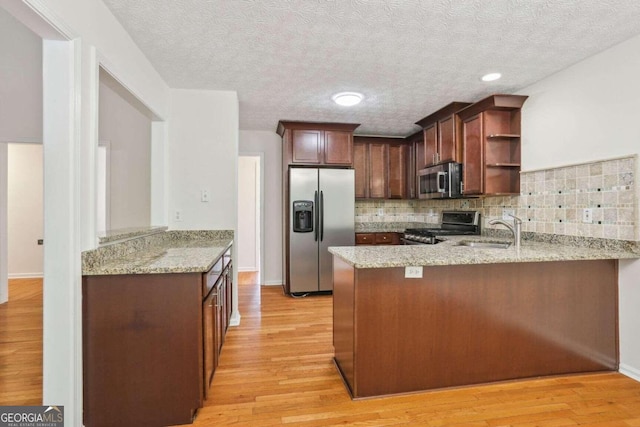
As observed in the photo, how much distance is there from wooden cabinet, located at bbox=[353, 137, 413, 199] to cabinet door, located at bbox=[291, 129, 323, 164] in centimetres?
72

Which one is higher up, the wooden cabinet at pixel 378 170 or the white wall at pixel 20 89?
the white wall at pixel 20 89

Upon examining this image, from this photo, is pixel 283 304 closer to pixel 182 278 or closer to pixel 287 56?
pixel 182 278

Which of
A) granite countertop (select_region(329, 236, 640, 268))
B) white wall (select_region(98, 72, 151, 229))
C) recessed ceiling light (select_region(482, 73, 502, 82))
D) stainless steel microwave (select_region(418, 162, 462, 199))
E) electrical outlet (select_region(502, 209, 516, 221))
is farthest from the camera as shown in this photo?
stainless steel microwave (select_region(418, 162, 462, 199))

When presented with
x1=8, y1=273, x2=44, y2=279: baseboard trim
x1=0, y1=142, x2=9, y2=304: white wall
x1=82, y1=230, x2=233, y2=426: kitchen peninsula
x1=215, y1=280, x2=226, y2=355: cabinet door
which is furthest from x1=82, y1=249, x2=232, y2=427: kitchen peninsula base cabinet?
x1=8, y1=273, x2=44, y2=279: baseboard trim

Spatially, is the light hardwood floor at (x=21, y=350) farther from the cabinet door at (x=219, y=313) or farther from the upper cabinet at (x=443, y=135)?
the upper cabinet at (x=443, y=135)

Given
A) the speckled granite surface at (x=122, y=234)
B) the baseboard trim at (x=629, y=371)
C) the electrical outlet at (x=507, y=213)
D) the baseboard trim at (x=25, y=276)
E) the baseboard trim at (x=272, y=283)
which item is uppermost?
the electrical outlet at (x=507, y=213)

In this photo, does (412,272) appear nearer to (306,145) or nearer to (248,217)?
(306,145)

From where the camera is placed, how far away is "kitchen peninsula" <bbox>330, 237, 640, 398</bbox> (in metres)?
1.93

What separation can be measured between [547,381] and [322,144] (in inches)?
129

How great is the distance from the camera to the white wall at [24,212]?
5.02 metres

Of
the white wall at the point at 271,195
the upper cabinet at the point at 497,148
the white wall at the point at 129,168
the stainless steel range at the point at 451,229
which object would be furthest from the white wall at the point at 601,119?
the white wall at the point at 129,168

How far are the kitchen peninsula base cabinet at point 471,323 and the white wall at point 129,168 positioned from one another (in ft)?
6.26

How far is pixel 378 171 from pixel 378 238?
1.00 meters

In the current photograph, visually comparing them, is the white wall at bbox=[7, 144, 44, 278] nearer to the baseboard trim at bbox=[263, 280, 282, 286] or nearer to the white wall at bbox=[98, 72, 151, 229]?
the white wall at bbox=[98, 72, 151, 229]
